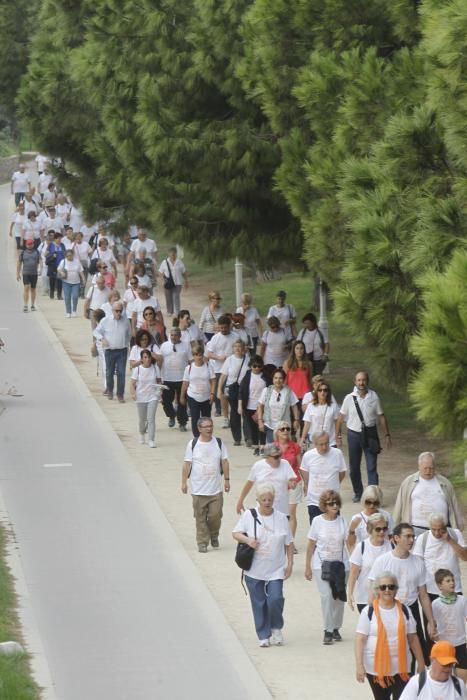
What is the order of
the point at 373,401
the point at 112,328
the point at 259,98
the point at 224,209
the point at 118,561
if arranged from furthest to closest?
the point at 112,328, the point at 224,209, the point at 259,98, the point at 373,401, the point at 118,561

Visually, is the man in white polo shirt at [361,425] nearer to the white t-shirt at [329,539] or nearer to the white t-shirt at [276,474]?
the white t-shirt at [276,474]

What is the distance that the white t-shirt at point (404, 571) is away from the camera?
11.5m

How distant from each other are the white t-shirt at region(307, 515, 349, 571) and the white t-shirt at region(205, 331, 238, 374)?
350 inches

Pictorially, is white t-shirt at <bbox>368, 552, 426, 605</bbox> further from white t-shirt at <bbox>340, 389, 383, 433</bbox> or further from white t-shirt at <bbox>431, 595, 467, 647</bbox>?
white t-shirt at <bbox>340, 389, 383, 433</bbox>

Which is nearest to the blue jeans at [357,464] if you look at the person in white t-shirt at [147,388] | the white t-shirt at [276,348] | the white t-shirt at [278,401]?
the white t-shirt at [278,401]

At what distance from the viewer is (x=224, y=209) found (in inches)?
841

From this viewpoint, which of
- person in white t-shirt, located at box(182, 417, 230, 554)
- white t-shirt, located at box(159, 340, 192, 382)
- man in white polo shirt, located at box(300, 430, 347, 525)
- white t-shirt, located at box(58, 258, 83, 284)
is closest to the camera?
man in white polo shirt, located at box(300, 430, 347, 525)

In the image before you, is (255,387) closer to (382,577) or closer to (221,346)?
(221,346)

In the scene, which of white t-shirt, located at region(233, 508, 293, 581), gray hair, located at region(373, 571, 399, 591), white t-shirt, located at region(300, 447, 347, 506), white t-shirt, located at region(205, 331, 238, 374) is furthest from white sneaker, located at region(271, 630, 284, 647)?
white t-shirt, located at region(205, 331, 238, 374)

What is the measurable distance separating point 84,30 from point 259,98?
1207cm

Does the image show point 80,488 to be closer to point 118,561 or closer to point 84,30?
point 118,561

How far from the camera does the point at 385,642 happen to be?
10.6 meters

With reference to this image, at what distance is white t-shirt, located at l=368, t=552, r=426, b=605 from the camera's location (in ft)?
37.8

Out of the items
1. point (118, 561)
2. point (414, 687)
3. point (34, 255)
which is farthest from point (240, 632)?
point (34, 255)
